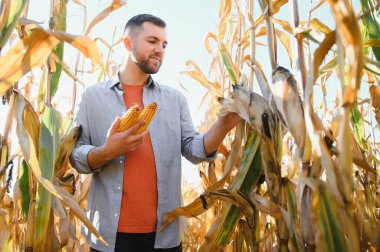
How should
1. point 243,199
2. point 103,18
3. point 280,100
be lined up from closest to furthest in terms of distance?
point 280,100 < point 243,199 < point 103,18

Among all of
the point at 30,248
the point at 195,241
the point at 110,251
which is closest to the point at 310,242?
the point at 30,248

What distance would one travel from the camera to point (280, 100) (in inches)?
24.9

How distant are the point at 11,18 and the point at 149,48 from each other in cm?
61

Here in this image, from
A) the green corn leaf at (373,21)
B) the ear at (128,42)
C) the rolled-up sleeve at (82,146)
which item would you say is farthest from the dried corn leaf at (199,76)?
the green corn leaf at (373,21)

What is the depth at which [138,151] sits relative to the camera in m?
1.13

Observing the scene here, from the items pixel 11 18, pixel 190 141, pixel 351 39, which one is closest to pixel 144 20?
pixel 190 141

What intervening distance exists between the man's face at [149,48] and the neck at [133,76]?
4 cm

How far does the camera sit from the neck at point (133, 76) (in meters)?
1.29

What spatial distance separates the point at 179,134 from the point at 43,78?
17.6 inches

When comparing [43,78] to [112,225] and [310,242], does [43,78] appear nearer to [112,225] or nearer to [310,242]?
[112,225]

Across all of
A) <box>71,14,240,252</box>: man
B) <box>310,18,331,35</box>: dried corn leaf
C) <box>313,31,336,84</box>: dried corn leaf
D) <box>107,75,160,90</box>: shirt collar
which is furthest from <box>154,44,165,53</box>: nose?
<box>313,31,336,84</box>: dried corn leaf

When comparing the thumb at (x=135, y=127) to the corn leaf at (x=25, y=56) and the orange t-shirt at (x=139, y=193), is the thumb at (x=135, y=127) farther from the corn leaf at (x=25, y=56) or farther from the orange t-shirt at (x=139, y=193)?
the corn leaf at (x=25, y=56)

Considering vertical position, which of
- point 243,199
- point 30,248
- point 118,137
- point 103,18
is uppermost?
point 103,18

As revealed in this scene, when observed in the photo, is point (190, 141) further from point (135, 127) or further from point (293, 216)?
point (293, 216)
